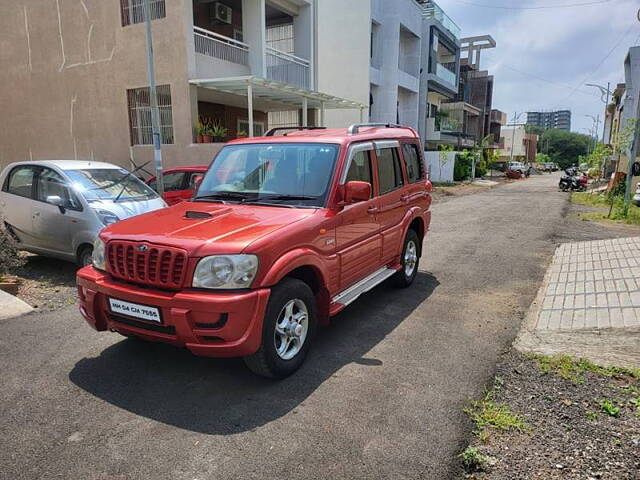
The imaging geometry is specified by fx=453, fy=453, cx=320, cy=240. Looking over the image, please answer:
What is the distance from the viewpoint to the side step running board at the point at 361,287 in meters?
4.46

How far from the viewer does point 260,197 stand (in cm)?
440

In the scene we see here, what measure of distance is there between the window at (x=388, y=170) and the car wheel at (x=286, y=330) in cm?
201

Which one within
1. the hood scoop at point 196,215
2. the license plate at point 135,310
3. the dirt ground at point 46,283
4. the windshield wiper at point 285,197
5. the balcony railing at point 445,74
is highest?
the balcony railing at point 445,74

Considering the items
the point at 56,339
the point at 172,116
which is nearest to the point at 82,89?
the point at 172,116

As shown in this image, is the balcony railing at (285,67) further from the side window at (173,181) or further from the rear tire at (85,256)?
the rear tire at (85,256)

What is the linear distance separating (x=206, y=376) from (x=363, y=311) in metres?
2.20

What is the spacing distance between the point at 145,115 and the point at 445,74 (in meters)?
28.9

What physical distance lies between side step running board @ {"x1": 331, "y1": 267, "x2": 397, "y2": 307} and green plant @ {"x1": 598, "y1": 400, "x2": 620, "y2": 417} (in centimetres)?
220

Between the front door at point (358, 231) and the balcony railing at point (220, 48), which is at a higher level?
the balcony railing at point (220, 48)

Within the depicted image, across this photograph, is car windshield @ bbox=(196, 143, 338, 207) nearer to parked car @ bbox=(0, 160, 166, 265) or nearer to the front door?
the front door

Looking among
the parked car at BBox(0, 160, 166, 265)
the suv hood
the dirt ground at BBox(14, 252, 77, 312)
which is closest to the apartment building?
the parked car at BBox(0, 160, 166, 265)

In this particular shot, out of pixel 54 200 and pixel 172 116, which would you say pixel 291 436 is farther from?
pixel 172 116

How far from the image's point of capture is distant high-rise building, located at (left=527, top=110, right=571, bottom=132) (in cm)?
14850

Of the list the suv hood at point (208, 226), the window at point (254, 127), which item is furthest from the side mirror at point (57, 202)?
the window at point (254, 127)
